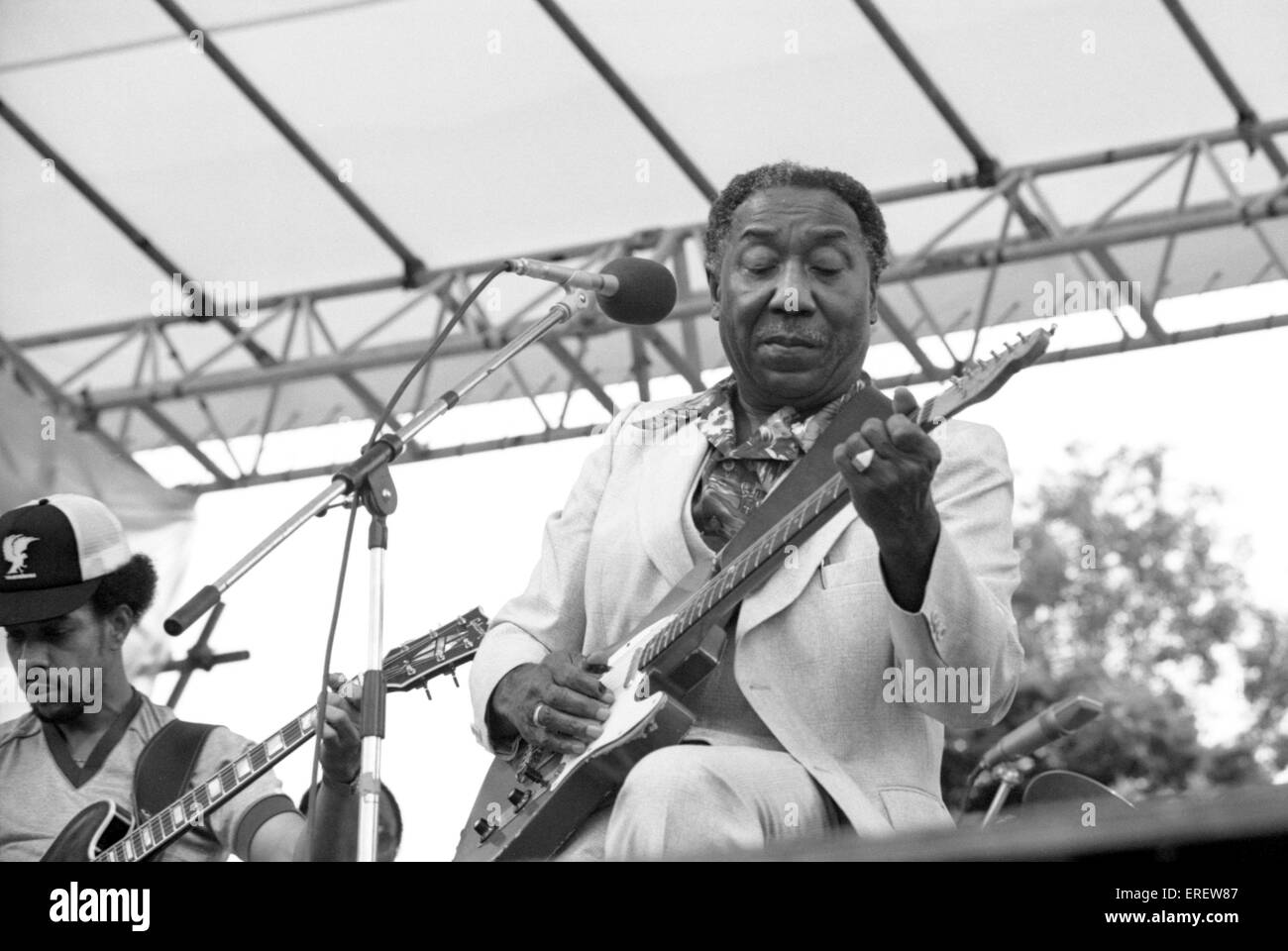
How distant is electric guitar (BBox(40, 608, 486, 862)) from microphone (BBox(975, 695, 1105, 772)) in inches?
54.5

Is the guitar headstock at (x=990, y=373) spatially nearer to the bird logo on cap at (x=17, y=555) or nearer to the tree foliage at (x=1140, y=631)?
the bird logo on cap at (x=17, y=555)

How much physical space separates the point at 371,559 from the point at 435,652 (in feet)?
2.37

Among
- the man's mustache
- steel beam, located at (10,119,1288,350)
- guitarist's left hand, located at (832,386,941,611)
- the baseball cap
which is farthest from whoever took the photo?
steel beam, located at (10,119,1288,350)

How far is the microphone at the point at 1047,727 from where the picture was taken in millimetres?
4582

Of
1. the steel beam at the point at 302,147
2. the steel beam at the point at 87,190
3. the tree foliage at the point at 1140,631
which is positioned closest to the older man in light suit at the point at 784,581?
the steel beam at the point at 302,147

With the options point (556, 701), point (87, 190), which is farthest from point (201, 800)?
point (87, 190)

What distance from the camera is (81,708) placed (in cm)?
432

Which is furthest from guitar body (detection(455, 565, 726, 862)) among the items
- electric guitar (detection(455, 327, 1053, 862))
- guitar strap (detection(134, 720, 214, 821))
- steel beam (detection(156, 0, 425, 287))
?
steel beam (detection(156, 0, 425, 287))

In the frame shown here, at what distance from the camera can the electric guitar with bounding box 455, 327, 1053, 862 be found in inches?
130

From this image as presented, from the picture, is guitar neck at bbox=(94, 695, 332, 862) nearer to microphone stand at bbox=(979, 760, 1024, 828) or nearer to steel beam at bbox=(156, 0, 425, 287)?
microphone stand at bbox=(979, 760, 1024, 828)

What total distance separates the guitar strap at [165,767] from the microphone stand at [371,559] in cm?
103

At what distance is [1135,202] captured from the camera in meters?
8.25

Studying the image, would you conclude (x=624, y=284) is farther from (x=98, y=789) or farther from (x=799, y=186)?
(x=98, y=789)
